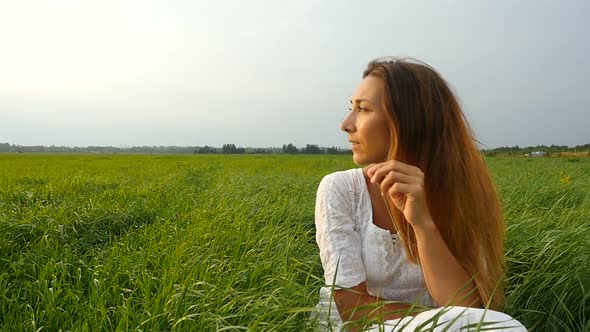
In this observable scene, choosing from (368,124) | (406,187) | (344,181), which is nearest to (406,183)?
(406,187)

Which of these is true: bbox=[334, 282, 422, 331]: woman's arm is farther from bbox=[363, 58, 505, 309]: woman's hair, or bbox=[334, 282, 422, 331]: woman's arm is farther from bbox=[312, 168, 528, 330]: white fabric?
bbox=[363, 58, 505, 309]: woman's hair

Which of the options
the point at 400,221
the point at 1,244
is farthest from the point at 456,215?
the point at 1,244

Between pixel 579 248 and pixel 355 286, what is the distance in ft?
5.39

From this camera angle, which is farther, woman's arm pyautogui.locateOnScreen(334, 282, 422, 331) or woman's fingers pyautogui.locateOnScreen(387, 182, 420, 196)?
woman's arm pyautogui.locateOnScreen(334, 282, 422, 331)

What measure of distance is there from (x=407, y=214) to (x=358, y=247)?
0.92ft

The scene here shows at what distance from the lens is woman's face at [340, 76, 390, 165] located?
58.9 inches

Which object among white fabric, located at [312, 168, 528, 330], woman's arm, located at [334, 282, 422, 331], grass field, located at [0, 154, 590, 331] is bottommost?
grass field, located at [0, 154, 590, 331]

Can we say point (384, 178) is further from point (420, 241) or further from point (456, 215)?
point (456, 215)

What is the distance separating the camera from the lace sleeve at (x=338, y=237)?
1487mm

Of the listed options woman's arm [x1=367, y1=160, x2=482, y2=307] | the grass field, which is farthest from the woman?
the grass field

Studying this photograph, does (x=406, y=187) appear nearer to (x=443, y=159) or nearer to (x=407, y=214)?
(x=407, y=214)

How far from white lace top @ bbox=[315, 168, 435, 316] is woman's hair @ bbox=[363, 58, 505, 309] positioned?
2.9 inches

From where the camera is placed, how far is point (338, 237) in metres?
1.55

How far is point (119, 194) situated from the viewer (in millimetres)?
5789
